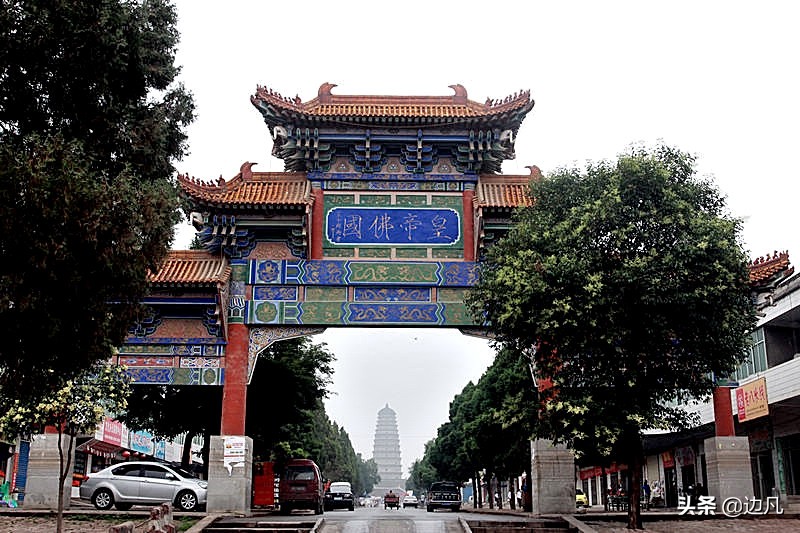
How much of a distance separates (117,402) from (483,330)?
9.24 metres

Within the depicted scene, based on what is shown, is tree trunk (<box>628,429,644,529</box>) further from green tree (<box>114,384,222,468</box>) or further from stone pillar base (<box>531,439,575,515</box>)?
green tree (<box>114,384,222,468</box>)

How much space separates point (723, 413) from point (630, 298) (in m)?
6.58

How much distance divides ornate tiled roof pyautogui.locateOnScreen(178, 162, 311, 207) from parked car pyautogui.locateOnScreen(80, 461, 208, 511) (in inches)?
300

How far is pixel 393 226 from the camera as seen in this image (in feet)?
73.3

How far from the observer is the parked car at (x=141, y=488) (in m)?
23.0

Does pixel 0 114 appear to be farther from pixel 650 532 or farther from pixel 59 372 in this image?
pixel 650 532

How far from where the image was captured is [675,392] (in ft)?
58.6

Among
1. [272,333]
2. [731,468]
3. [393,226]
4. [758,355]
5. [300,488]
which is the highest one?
[393,226]

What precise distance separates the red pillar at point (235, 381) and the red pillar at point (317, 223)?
270 centimetres

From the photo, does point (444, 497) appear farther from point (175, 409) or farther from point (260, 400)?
point (175, 409)

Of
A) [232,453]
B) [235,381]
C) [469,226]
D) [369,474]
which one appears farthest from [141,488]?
[369,474]

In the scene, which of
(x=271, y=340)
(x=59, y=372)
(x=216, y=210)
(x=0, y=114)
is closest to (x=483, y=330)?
(x=271, y=340)

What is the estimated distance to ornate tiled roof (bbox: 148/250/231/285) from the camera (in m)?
21.3

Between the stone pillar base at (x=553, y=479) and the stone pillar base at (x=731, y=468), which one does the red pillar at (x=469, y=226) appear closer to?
the stone pillar base at (x=553, y=479)
